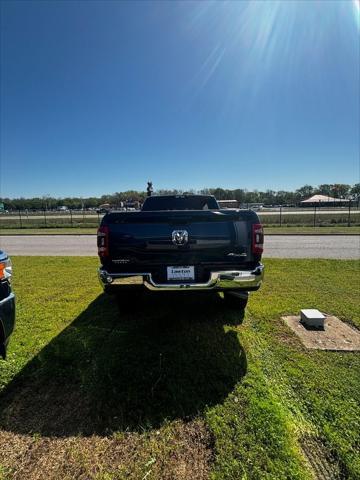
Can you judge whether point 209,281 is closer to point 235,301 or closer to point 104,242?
point 104,242

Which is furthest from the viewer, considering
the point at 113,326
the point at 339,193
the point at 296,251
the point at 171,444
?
the point at 339,193

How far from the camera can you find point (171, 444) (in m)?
2.12

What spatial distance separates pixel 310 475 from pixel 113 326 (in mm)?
2955

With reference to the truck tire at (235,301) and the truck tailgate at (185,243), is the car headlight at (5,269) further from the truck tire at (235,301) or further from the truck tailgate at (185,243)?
the truck tire at (235,301)

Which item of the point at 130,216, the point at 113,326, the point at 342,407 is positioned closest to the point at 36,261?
the point at 113,326

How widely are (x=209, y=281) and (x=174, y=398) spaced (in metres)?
1.26

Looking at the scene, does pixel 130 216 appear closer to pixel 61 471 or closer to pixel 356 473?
pixel 61 471

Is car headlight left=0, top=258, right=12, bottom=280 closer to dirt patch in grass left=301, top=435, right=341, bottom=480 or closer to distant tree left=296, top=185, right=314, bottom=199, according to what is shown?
dirt patch in grass left=301, top=435, right=341, bottom=480

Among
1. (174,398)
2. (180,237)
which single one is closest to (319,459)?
(174,398)

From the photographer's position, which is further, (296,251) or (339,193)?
(339,193)

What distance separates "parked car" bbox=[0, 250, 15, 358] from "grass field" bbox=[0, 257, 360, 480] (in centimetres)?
51

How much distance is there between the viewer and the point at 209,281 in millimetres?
3357

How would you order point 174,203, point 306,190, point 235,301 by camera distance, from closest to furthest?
point 235,301 → point 174,203 → point 306,190

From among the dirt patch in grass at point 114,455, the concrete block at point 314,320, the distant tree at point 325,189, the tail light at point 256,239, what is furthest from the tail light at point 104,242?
the distant tree at point 325,189
